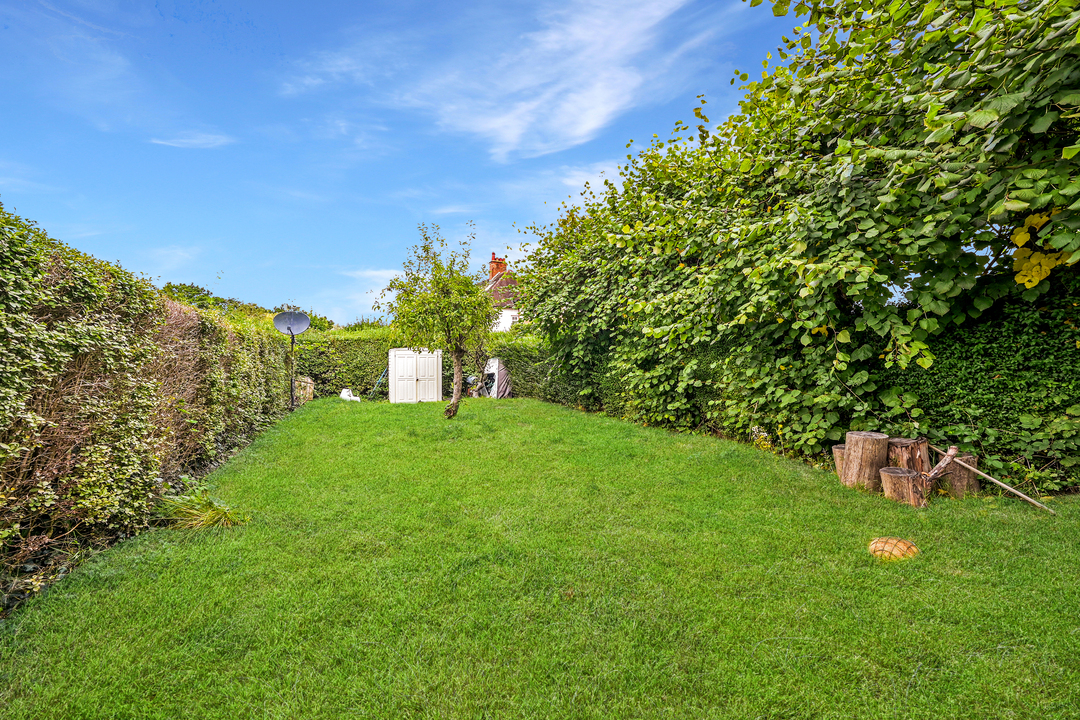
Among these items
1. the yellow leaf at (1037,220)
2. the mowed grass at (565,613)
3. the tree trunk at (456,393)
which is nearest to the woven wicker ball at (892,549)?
the mowed grass at (565,613)

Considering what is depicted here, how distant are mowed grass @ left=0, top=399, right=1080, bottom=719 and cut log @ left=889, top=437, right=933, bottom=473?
0.50m

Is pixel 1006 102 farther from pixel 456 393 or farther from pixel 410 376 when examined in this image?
pixel 410 376

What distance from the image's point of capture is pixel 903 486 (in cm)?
458

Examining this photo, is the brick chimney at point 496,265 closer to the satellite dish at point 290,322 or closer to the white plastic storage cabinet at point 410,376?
the white plastic storage cabinet at point 410,376

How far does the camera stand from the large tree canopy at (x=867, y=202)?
329 centimetres

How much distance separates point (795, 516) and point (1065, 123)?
3.91 m

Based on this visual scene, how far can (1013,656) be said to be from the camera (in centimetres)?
244

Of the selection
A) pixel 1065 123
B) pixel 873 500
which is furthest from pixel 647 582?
pixel 1065 123

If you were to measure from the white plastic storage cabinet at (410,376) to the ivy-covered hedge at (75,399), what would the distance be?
877 cm

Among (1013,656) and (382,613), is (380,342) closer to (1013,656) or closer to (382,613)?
(382,613)

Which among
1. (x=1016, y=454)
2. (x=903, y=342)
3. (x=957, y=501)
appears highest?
(x=903, y=342)

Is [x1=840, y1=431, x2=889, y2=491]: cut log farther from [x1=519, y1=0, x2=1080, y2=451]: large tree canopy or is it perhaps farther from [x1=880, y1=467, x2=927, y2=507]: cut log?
[x1=519, y1=0, x2=1080, y2=451]: large tree canopy

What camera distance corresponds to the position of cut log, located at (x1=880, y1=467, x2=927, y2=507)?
451 cm

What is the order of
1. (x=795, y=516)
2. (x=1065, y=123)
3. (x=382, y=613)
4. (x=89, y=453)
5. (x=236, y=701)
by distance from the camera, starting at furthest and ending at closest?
(x=795, y=516), (x=1065, y=123), (x=89, y=453), (x=382, y=613), (x=236, y=701)
